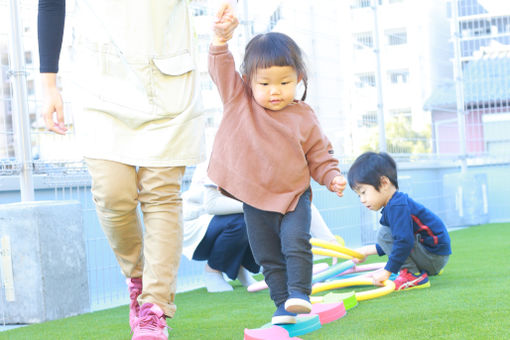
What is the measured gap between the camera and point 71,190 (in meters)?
3.64

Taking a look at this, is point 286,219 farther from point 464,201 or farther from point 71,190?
point 464,201

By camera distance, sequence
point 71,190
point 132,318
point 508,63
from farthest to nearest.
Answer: point 508,63
point 71,190
point 132,318

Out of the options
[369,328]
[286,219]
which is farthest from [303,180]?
[369,328]

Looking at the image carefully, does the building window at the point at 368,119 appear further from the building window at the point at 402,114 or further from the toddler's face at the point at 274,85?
the toddler's face at the point at 274,85

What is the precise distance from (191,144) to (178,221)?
25 centimetres

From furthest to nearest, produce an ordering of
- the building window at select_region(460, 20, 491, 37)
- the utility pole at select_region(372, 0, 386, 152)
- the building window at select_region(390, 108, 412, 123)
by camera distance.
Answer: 1. the building window at select_region(460, 20, 491, 37)
2. the building window at select_region(390, 108, 412, 123)
3. the utility pole at select_region(372, 0, 386, 152)

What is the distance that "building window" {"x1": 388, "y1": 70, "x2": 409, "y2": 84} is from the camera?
23.9 ft

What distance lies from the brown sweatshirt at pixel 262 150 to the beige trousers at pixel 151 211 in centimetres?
16

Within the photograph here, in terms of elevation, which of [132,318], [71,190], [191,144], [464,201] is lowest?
[464,201]

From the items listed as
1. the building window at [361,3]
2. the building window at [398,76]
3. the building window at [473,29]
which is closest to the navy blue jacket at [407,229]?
the building window at [361,3]

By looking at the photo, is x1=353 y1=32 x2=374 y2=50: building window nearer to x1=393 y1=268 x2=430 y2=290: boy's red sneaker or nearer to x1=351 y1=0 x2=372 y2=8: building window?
x1=351 y1=0 x2=372 y2=8: building window

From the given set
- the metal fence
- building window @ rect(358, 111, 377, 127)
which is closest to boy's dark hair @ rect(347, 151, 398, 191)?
the metal fence

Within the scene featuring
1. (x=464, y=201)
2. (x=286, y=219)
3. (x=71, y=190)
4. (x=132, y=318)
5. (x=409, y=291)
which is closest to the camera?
(x=286, y=219)

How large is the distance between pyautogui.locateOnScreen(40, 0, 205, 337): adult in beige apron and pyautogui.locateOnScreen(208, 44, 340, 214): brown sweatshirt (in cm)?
13
